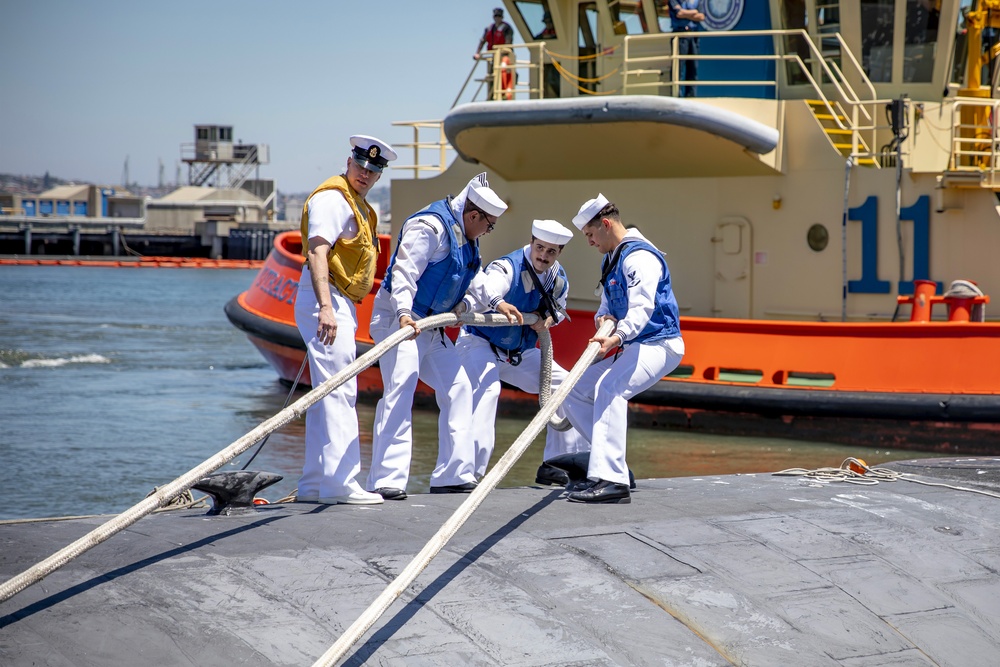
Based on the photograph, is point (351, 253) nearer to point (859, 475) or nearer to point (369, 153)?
point (369, 153)

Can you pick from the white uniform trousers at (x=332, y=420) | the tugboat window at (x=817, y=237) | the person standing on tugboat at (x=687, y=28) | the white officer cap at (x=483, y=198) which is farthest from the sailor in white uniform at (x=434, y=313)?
the person standing on tugboat at (x=687, y=28)

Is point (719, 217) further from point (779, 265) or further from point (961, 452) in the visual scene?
point (961, 452)

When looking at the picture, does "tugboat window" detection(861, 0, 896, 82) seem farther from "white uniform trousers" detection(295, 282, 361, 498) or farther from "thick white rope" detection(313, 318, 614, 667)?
"thick white rope" detection(313, 318, 614, 667)

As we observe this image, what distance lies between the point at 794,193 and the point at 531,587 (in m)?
8.83

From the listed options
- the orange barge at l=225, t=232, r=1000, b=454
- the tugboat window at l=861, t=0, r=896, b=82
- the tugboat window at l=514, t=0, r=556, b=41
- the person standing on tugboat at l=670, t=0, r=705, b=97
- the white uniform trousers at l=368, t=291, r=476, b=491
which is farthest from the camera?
the tugboat window at l=514, t=0, r=556, b=41

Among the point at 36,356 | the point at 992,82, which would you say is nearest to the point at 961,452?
the point at 992,82

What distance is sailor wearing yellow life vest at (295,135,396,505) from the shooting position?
4836mm

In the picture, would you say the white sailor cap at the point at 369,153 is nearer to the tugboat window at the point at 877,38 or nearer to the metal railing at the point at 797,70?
the metal railing at the point at 797,70

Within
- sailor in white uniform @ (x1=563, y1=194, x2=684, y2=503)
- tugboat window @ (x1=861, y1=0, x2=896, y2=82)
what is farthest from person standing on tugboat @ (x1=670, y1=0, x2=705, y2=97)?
sailor in white uniform @ (x1=563, y1=194, x2=684, y2=503)

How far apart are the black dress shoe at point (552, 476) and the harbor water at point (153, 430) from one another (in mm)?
3147

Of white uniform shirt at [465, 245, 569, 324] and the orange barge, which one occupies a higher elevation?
white uniform shirt at [465, 245, 569, 324]

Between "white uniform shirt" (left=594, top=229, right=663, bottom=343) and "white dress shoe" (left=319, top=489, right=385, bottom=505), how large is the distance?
45.6 inches

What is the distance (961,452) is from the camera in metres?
9.73

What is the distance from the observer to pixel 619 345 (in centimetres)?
486
